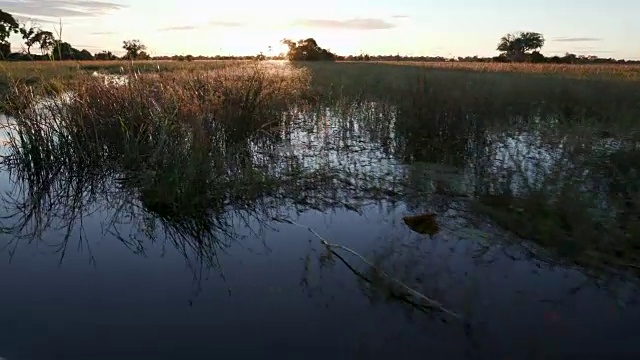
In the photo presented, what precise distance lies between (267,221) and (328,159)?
7.68 feet

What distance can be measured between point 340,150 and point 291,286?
413 centimetres

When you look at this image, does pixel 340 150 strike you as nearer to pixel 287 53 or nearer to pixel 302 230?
pixel 302 230

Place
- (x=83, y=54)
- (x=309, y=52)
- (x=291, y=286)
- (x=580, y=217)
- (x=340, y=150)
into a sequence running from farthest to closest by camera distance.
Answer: (x=309, y=52) < (x=83, y=54) < (x=340, y=150) < (x=580, y=217) < (x=291, y=286)

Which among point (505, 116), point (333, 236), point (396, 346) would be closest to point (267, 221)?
point (333, 236)

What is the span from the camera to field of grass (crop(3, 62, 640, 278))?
4383 millimetres

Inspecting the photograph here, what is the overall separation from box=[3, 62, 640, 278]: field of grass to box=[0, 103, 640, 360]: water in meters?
0.22

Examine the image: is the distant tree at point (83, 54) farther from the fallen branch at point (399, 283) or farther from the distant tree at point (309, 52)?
the distant tree at point (309, 52)

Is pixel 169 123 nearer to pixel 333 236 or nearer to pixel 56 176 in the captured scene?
pixel 56 176

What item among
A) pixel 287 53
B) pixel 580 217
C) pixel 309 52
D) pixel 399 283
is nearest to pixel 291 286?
pixel 399 283

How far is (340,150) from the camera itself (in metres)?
7.40

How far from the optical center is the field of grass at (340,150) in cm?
438

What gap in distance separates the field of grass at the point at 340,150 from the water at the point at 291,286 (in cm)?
22

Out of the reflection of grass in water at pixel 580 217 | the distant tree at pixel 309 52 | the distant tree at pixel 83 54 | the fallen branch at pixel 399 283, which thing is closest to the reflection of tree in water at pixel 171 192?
the fallen branch at pixel 399 283

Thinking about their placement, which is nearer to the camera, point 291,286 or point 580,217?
point 291,286
